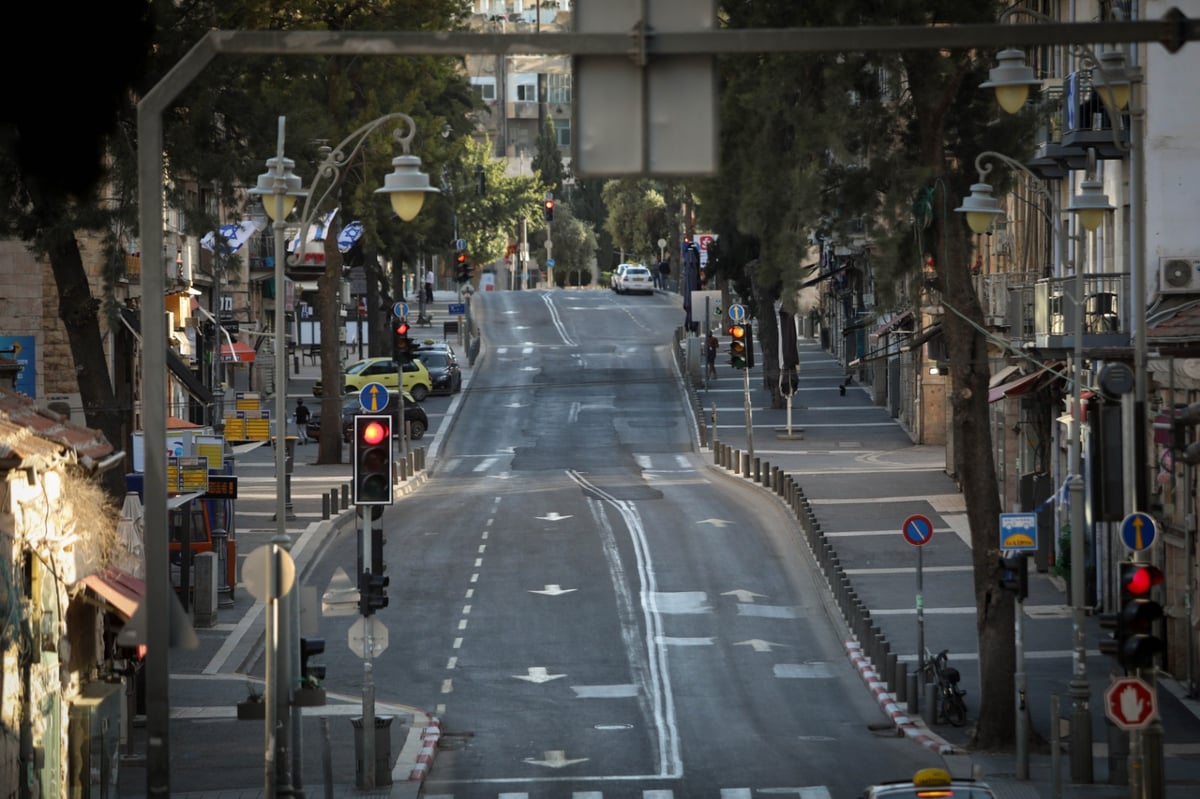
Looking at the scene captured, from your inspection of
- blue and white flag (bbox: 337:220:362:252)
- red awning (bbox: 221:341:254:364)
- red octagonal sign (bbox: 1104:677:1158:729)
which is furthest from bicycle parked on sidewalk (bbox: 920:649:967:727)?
red awning (bbox: 221:341:254:364)

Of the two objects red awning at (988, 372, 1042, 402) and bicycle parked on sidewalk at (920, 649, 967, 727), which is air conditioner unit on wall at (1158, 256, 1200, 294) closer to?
red awning at (988, 372, 1042, 402)

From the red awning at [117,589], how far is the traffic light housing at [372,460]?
8.62 feet

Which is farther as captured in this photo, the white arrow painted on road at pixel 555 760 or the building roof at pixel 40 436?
the white arrow painted on road at pixel 555 760

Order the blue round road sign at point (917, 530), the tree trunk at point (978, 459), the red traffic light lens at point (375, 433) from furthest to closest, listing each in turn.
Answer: the blue round road sign at point (917, 530) → the tree trunk at point (978, 459) → the red traffic light lens at point (375, 433)

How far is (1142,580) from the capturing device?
18703 millimetres

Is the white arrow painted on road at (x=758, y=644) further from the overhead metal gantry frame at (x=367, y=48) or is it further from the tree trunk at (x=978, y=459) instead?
the overhead metal gantry frame at (x=367, y=48)

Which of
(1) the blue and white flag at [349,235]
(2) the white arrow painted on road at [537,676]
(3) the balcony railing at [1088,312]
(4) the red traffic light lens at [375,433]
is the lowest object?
(2) the white arrow painted on road at [537,676]

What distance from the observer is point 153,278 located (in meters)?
12.4

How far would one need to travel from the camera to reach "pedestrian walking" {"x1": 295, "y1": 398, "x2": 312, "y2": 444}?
204 ft

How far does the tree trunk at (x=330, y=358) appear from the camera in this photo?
2147 inches

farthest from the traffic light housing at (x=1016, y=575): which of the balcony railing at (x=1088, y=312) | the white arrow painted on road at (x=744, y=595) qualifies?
the white arrow painted on road at (x=744, y=595)

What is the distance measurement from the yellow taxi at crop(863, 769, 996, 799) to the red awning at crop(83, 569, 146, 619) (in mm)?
7553

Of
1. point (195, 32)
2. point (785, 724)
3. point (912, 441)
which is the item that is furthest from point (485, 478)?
point (785, 724)

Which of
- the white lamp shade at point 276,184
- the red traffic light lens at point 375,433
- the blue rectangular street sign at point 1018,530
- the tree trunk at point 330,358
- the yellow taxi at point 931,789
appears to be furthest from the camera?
the tree trunk at point 330,358
